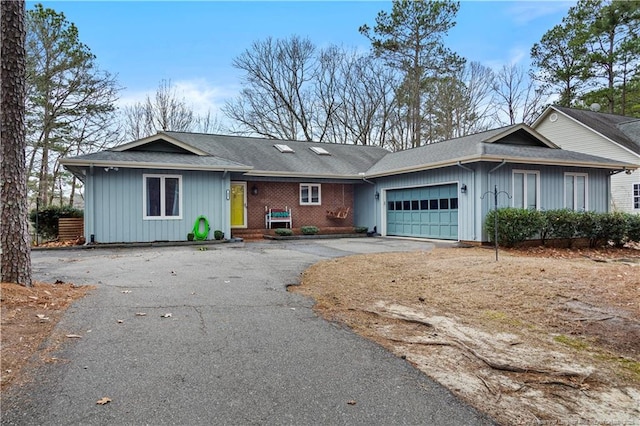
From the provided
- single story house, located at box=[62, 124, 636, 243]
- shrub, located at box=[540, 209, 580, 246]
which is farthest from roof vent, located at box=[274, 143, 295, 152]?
shrub, located at box=[540, 209, 580, 246]

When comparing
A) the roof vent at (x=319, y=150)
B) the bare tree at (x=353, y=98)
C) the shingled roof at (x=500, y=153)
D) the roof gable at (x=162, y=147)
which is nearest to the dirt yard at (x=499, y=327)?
the shingled roof at (x=500, y=153)

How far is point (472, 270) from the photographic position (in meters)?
7.38

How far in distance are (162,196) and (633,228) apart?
14516 millimetres

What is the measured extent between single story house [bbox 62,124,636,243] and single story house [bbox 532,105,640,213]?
Result: 4.99 m

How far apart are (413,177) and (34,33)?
18.7 meters

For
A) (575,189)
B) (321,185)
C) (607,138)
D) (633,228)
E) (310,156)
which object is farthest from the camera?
(310,156)

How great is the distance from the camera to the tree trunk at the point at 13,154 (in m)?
5.21

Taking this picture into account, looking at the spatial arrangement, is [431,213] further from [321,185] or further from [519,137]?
[321,185]

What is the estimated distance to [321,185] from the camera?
698 inches

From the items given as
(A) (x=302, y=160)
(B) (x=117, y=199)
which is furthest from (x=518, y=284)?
(A) (x=302, y=160)

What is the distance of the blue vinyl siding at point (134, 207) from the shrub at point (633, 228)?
12.9 meters

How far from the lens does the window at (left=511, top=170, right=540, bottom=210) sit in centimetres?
1277

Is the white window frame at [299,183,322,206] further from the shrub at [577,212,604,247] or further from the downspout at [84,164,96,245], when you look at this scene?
the shrub at [577,212,604,247]

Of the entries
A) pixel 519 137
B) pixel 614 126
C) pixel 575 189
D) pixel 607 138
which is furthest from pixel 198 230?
pixel 614 126
